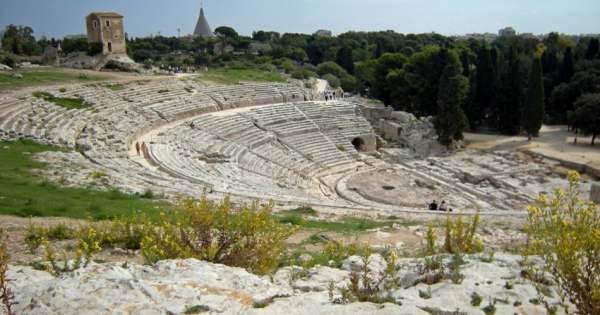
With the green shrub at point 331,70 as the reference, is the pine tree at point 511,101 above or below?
below

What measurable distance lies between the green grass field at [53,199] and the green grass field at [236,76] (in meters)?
22.1

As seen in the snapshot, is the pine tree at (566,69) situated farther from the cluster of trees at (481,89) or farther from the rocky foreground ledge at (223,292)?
the rocky foreground ledge at (223,292)

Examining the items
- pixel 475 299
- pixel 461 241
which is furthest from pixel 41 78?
pixel 475 299

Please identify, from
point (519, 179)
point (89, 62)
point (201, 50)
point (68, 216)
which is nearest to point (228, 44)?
point (201, 50)

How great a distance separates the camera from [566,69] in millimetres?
40906

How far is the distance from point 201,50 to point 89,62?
4307cm

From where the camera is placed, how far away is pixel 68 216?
944 centimetres

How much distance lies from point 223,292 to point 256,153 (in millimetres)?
21105

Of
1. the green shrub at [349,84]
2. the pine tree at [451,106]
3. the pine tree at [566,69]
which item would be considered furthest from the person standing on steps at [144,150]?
the pine tree at [566,69]

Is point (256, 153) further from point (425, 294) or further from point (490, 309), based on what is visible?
point (490, 309)

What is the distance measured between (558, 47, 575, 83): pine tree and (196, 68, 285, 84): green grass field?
2305cm

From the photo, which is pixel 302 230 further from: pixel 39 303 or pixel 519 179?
pixel 519 179

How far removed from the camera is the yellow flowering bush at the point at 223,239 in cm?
579

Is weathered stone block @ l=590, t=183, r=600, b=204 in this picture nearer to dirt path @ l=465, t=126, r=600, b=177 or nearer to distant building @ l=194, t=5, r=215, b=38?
dirt path @ l=465, t=126, r=600, b=177
